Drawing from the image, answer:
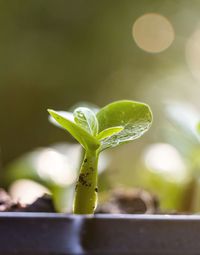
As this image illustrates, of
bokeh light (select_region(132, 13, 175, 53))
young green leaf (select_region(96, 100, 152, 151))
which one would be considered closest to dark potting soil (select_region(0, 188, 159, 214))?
young green leaf (select_region(96, 100, 152, 151))

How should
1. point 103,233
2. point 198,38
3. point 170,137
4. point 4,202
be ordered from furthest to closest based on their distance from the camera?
point 198,38 → point 170,137 → point 4,202 → point 103,233

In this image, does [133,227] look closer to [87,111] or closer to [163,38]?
[87,111]

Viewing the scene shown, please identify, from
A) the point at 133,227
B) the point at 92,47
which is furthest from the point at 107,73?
the point at 133,227

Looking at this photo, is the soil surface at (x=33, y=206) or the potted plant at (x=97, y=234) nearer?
the potted plant at (x=97, y=234)

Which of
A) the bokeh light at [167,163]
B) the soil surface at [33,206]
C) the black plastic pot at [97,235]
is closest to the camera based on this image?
the black plastic pot at [97,235]

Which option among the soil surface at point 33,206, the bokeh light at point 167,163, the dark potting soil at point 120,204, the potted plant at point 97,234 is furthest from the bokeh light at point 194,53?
the potted plant at point 97,234

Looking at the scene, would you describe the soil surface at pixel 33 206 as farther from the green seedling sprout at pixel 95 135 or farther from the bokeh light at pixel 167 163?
the bokeh light at pixel 167 163
